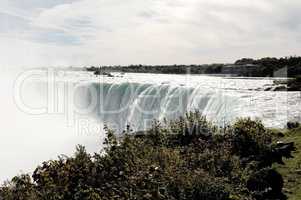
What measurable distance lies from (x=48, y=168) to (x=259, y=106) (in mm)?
14317

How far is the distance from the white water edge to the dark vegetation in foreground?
5.32m

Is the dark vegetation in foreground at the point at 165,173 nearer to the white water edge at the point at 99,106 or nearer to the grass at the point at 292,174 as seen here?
the grass at the point at 292,174

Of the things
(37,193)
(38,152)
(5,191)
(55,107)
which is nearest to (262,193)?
(37,193)

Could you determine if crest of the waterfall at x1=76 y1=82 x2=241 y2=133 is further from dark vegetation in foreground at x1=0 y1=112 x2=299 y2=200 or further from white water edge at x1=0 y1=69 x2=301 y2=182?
dark vegetation in foreground at x1=0 y1=112 x2=299 y2=200

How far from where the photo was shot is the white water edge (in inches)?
912

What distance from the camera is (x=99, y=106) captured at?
49750 mm

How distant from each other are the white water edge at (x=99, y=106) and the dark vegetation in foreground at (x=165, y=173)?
17.5 feet

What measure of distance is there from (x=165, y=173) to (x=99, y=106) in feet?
135

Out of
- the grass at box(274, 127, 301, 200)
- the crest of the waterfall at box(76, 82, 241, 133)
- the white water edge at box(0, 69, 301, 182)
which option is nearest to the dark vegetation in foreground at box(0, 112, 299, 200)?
the grass at box(274, 127, 301, 200)

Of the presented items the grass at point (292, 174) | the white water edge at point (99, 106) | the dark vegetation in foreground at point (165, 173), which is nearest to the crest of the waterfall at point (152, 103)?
the white water edge at point (99, 106)

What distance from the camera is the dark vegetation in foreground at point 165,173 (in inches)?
339

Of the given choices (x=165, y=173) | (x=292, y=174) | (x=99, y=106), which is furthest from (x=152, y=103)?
(x=165, y=173)

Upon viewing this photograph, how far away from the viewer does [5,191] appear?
1080 cm

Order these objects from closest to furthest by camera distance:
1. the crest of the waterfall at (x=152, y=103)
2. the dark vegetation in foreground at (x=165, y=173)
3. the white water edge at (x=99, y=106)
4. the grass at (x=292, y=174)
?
1. the dark vegetation in foreground at (x=165, y=173)
2. the grass at (x=292, y=174)
3. the white water edge at (x=99, y=106)
4. the crest of the waterfall at (x=152, y=103)
